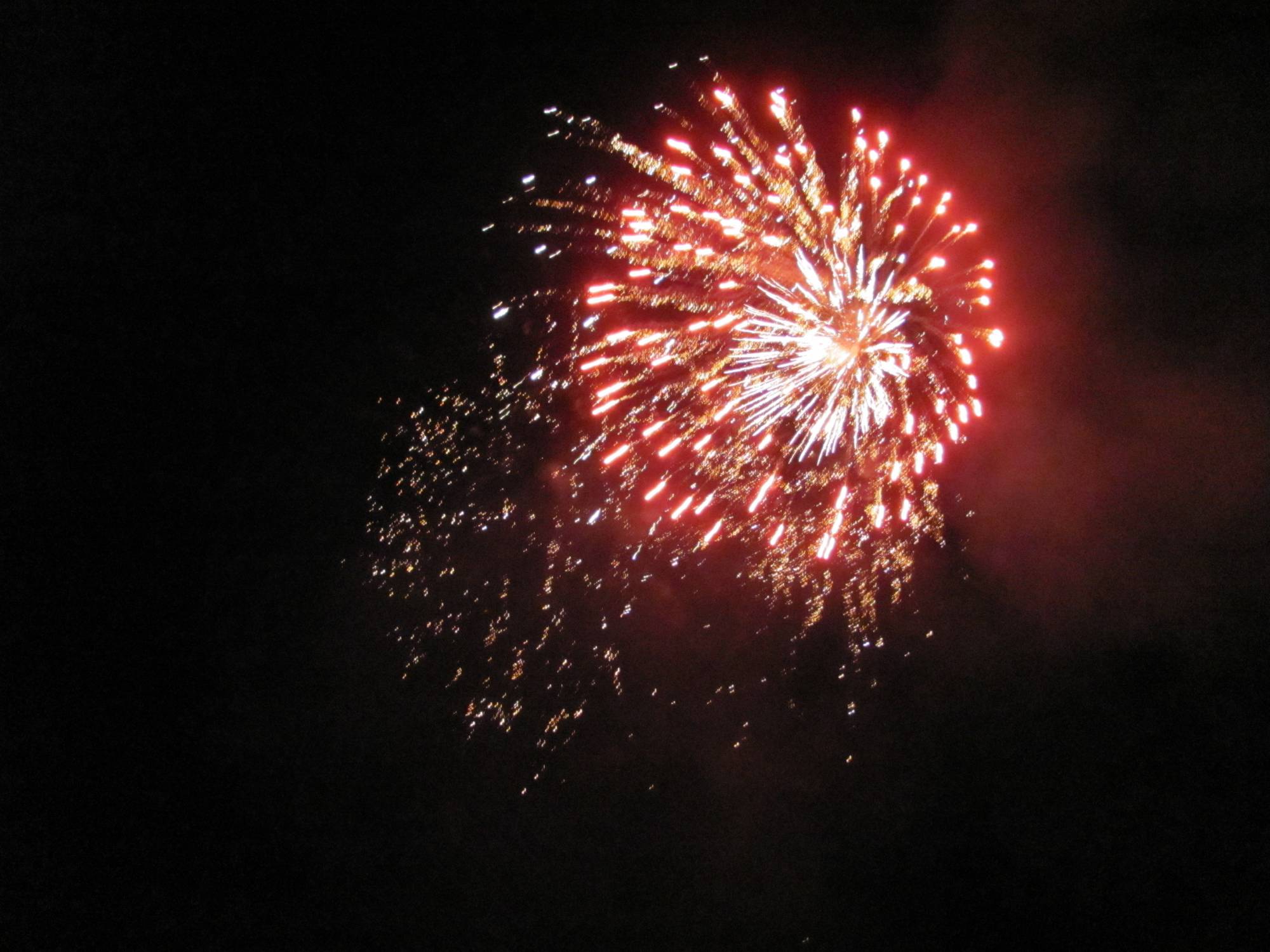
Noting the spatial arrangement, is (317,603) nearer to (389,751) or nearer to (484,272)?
(389,751)

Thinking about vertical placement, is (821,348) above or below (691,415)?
above

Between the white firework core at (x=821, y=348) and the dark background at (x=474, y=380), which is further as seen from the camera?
the white firework core at (x=821, y=348)

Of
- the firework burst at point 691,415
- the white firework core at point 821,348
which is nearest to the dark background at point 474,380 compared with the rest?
the firework burst at point 691,415

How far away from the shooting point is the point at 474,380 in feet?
6.57

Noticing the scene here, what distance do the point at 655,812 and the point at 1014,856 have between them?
2.38 ft

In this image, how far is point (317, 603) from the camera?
194 centimetres

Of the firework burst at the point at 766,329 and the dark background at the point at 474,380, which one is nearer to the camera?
the dark background at the point at 474,380

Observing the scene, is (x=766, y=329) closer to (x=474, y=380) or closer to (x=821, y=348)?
(x=821, y=348)

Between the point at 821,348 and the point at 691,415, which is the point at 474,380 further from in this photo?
the point at 821,348

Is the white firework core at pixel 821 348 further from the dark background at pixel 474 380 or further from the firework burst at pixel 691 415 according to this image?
the dark background at pixel 474 380

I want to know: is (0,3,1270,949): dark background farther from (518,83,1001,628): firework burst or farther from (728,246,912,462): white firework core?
(728,246,912,462): white firework core

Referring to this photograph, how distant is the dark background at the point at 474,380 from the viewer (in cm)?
186

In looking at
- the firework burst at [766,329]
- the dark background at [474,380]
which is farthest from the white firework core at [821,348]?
the dark background at [474,380]

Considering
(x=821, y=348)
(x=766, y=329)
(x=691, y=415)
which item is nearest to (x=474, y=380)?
(x=691, y=415)
